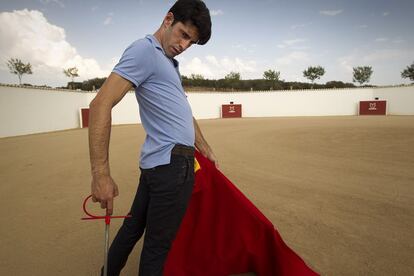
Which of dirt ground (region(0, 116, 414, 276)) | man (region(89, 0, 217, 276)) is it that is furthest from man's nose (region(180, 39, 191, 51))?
dirt ground (region(0, 116, 414, 276))

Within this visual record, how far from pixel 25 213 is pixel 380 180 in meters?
4.08

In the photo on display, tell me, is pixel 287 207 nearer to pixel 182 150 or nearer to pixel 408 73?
pixel 182 150

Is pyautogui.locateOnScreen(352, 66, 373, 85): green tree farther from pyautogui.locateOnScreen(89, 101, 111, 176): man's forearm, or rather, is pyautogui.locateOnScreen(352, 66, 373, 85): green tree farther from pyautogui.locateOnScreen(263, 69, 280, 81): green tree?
pyautogui.locateOnScreen(89, 101, 111, 176): man's forearm

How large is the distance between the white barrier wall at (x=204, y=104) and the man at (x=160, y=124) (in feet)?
41.5

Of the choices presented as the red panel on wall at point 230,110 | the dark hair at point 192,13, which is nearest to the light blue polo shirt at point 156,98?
the dark hair at point 192,13

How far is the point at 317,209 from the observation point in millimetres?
2986

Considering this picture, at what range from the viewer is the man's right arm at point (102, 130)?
1058mm

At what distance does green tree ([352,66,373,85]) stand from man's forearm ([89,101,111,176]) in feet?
168

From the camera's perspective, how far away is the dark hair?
1216mm

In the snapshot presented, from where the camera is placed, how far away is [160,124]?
3.97ft

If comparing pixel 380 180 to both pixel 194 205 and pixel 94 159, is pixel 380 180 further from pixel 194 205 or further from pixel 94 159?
pixel 94 159

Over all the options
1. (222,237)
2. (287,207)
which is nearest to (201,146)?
(222,237)

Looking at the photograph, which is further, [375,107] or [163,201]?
[375,107]

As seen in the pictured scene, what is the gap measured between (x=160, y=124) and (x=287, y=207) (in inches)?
87.4
